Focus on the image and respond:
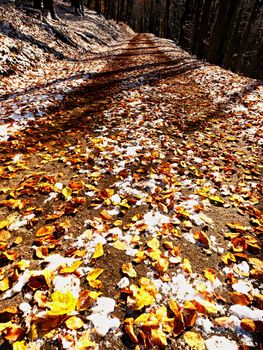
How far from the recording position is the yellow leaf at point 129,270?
2.31 m

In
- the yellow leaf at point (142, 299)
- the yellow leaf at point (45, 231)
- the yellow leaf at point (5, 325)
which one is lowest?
the yellow leaf at point (45, 231)

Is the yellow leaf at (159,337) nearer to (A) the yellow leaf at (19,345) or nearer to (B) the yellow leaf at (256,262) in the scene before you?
(A) the yellow leaf at (19,345)

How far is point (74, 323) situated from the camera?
1.87 metres

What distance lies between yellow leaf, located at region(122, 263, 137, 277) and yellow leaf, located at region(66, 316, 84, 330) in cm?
60

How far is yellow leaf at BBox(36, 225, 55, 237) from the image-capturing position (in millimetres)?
2666

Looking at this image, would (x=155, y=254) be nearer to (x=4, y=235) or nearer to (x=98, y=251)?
(x=98, y=251)

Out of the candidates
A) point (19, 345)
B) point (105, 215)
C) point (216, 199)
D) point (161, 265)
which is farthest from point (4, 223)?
point (216, 199)

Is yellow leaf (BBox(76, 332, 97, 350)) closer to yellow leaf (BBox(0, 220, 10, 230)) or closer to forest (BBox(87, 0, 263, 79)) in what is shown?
yellow leaf (BBox(0, 220, 10, 230))

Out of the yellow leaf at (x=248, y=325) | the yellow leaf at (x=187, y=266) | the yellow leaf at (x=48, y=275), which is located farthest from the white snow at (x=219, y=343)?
the yellow leaf at (x=48, y=275)

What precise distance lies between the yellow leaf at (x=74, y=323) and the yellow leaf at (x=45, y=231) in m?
1.03

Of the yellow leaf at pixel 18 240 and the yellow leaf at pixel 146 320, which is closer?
the yellow leaf at pixel 146 320

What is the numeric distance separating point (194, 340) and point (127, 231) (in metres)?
1.29

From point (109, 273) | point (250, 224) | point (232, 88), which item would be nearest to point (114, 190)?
point (109, 273)

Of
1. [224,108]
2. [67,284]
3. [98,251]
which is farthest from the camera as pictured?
[224,108]
